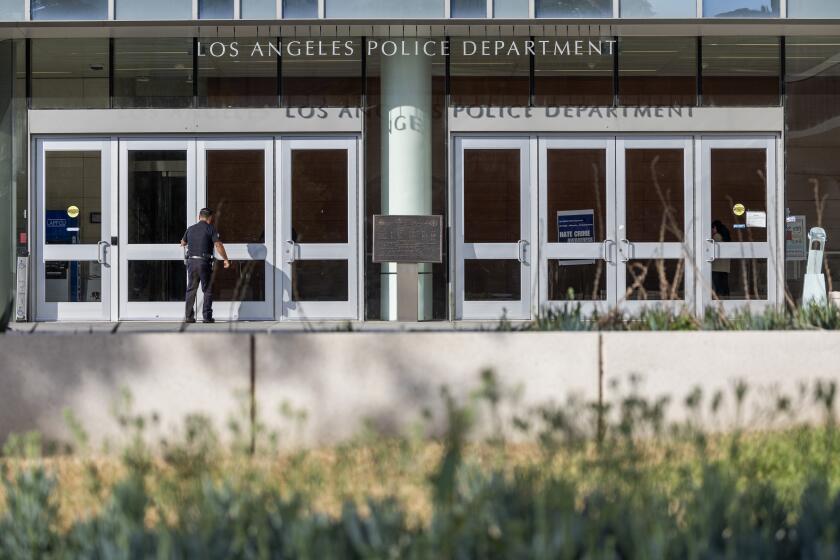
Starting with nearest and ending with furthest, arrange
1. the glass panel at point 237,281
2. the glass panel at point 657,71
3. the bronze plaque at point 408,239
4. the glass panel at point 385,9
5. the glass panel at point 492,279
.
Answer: the glass panel at point 385,9 → the bronze plaque at point 408,239 → the glass panel at point 237,281 → the glass panel at point 492,279 → the glass panel at point 657,71

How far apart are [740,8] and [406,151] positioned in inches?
209

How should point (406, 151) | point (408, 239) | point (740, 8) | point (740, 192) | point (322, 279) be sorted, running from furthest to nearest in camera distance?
point (740, 192) < point (322, 279) < point (406, 151) < point (408, 239) < point (740, 8)

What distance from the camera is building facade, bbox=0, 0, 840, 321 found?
679 inches

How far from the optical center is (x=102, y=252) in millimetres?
17312

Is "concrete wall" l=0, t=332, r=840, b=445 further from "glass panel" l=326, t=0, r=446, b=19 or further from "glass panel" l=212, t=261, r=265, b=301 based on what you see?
"glass panel" l=212, t=261, r=265, b=301

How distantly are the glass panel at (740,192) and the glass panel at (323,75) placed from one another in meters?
5.68

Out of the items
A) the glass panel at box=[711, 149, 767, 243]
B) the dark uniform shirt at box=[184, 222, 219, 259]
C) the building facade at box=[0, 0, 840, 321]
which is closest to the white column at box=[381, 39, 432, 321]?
the building facade at box=[0, 0, 840, 321]

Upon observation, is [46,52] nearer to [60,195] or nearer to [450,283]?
[60,195]

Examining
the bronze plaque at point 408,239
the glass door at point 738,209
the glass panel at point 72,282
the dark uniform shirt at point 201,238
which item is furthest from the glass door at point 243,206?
the glass door at point 738,209

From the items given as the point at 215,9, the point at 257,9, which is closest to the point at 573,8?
the point at 257,9

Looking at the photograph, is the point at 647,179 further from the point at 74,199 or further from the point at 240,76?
the point at 74,199

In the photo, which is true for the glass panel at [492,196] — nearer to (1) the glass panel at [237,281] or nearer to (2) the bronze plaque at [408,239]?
(2) the bronze plaque at [408,239]

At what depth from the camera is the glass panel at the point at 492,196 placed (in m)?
17.4

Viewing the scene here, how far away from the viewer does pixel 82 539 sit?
336cm
